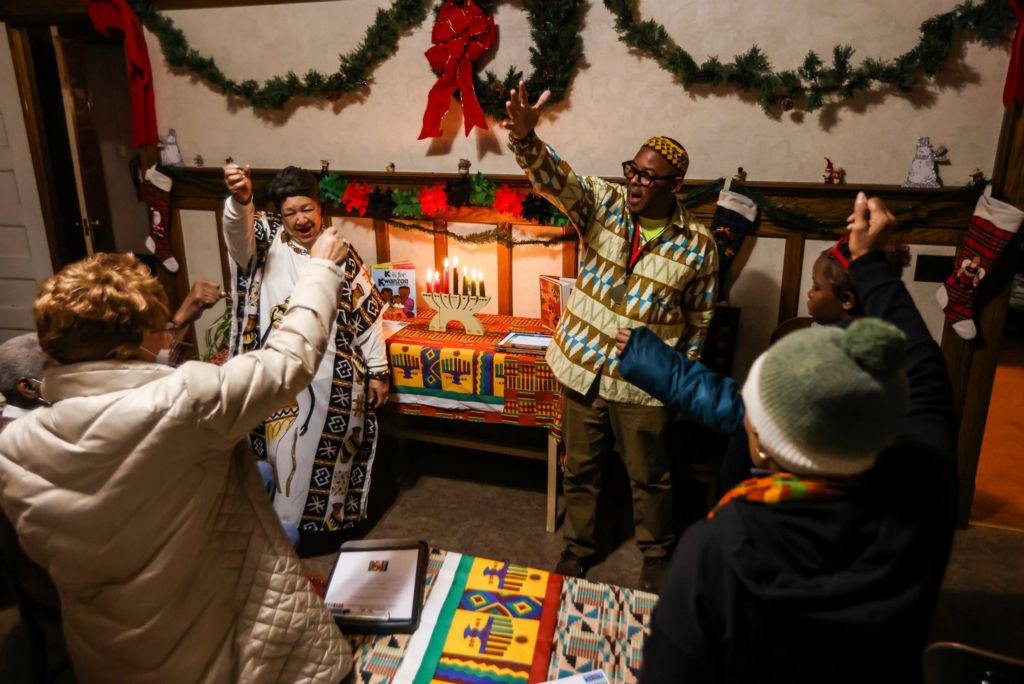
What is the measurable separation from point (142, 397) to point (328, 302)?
0.42 metres

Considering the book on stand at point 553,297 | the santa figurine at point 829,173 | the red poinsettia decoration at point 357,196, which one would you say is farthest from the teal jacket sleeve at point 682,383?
the red poinsettia decoration at point 357,196

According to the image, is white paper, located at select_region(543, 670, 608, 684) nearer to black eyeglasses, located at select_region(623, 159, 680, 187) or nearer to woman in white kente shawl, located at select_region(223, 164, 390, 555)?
woman in white kente shawl, located at select_region(223, 164, 390, 555)

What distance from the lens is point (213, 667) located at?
1.39 m

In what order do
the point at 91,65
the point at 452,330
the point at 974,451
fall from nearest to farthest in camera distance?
the point at 974,451 → the point at 452,330 → the point at 91,65

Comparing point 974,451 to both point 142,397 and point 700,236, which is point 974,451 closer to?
point 700,236

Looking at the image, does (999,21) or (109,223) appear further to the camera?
(109,223)

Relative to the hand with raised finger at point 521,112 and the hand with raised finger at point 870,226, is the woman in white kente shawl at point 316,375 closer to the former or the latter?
the hand with raised finger at point 521,112

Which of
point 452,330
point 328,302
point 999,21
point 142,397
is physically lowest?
point 452,330

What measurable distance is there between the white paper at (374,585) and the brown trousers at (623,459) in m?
0.84

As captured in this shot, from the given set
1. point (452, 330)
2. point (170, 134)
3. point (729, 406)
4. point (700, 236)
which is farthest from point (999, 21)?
point (170, 134)

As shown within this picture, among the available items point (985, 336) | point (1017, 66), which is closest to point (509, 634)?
point (985, 336)

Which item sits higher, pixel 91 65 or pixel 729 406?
pixel 91 65

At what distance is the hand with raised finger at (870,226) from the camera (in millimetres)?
1306

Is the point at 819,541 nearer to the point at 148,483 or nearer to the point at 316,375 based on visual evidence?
the point at 148,483
